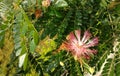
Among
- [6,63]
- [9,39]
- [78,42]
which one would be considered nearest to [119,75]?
[78,42]

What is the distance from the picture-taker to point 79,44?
1210mm

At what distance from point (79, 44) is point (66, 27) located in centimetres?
9

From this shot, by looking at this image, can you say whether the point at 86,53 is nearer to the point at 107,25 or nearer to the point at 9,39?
the point at 107,25

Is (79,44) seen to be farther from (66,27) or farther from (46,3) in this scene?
(46,3)

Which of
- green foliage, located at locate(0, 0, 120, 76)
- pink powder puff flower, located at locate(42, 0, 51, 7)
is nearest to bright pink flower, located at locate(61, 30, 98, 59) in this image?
green foliage, located at locate(0, 0, 120, 76)

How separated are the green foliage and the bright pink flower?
22mm

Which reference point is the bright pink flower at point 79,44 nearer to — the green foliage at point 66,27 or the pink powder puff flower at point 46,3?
the green foliage at point 66,27

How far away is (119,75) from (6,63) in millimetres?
1132

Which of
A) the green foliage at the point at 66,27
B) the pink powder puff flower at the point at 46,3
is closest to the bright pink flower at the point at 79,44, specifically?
the green foliage at the point at 66,27

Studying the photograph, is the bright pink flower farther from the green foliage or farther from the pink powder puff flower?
the pink powder puff flower

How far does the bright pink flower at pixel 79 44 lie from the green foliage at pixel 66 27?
0.02 metres

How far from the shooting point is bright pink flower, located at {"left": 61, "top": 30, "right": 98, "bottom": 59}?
1.17m

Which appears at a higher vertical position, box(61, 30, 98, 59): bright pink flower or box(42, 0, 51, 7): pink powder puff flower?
box(42, 0, 51, 7): pink powder puff flower

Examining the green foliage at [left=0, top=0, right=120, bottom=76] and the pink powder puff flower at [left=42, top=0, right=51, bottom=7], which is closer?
the green foliage at [left=0, top=0, right=120, bottom=76]
